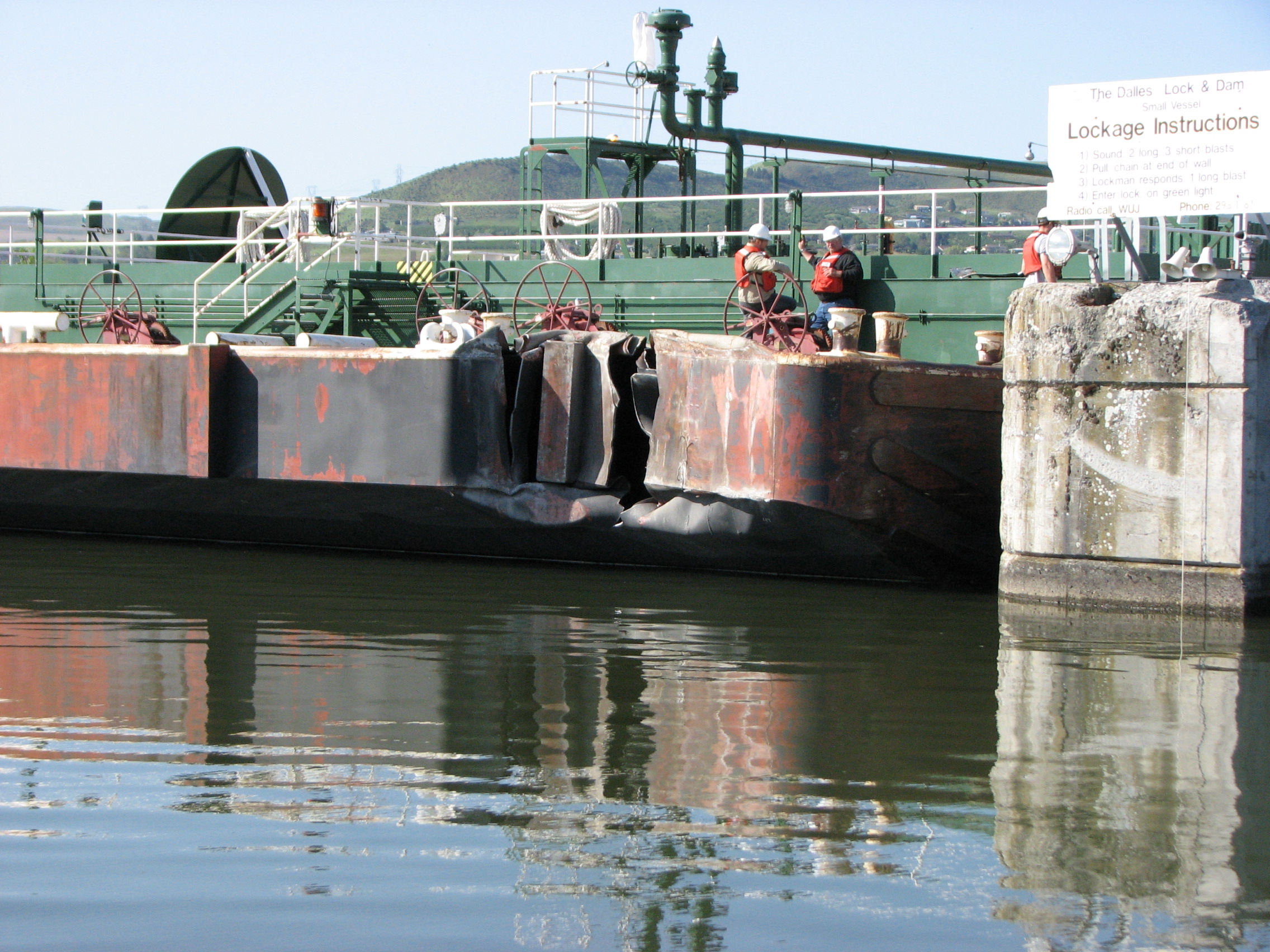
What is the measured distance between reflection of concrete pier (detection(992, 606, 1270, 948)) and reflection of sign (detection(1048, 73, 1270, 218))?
8.69 feet

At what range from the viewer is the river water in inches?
149

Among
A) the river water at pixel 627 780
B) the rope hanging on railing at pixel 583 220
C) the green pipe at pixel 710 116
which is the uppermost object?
the green pipe at pixel 710 116

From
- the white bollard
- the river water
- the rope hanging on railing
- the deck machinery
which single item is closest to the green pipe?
the rope hanging on railing

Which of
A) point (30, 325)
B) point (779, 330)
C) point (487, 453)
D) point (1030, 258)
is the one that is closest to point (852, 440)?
point (779, 330)

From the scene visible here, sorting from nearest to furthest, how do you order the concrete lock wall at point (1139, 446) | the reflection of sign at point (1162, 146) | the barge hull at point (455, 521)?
the concrete lock wall at point (1139, 446) → the reflection of sign at point (1162, 146) → the barge hull at point (455, 521)

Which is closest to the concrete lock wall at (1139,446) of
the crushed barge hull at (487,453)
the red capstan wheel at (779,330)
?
the crushed barge hull at (487,453)

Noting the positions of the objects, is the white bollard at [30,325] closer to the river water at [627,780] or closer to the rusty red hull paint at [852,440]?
the river water at [627,780]

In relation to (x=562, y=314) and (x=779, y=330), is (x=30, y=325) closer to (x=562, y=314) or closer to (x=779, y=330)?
(x=562, y=314)

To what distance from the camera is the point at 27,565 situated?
11.0 meters

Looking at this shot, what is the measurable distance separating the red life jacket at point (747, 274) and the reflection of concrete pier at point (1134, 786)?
5.31 m

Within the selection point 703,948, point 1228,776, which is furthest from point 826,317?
point 703,948

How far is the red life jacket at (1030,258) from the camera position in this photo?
1204cm

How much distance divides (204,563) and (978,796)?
25.7 ft

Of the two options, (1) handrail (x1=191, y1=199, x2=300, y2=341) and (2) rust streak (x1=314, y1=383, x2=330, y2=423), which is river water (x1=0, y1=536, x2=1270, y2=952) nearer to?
(2) rust streak (x1=314, y1=383, x2=330, y2=423)
